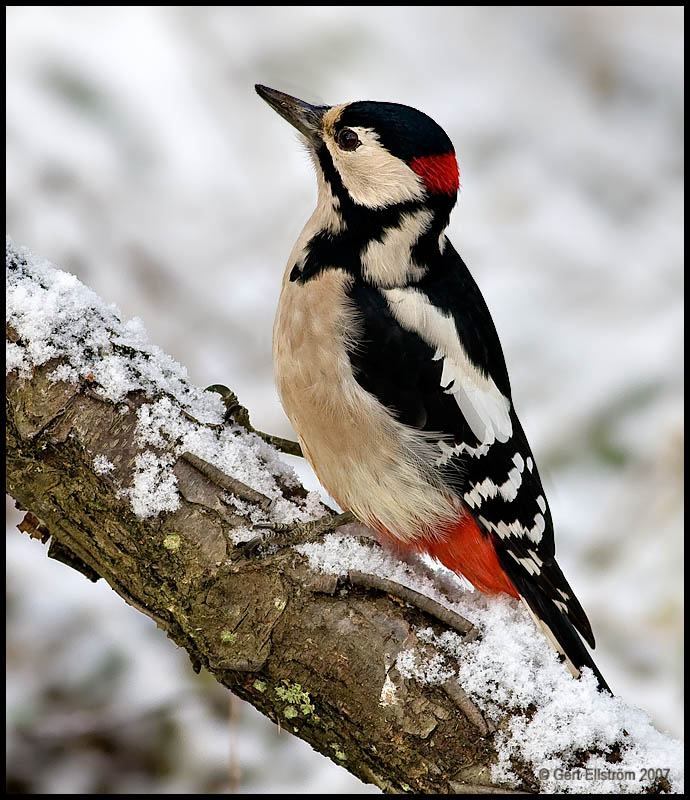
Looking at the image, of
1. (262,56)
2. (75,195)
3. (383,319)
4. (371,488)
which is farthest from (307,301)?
(262,56)

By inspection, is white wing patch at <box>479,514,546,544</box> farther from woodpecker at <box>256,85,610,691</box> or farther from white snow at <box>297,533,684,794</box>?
white snow at <box>297,533,684,794</box>

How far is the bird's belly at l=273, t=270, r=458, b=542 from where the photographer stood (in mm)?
2295

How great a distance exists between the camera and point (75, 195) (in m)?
4.34

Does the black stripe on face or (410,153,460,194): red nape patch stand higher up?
(410,153,460,194): red nape patch

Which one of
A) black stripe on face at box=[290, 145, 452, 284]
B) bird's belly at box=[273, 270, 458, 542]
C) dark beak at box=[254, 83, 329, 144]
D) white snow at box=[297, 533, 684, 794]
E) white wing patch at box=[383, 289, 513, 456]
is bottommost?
white snow at box=[297, 533, 684, 794]

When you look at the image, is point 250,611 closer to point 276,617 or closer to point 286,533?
point 276,617

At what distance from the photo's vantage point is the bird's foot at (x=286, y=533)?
1855 mm

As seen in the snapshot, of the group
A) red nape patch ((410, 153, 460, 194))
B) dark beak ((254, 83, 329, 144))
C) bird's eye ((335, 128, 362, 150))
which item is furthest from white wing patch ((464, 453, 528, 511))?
dark beak ((254, 83, 329, 144))

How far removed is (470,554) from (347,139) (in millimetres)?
1190

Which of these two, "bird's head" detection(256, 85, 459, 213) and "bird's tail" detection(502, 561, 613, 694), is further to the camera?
"bird's head" detection(256, 85, 459, 213)

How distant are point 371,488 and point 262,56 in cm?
361

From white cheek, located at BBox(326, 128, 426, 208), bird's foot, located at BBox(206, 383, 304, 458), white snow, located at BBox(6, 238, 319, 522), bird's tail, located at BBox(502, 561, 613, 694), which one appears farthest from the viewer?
white cheek, located at BBox(326, 128, 426, 208)

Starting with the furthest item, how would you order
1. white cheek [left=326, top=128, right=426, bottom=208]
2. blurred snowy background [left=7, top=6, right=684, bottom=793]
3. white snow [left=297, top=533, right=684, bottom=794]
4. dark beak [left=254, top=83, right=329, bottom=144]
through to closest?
blurred snowy background [left=7, top=6, right=684, bottom=793]
dark beak [left=254, top=83, right=329, bottom=144]
white cheek [left=326, top=128, right=426, bottom=208]
white snow [left=297, top=533, right=684, bottom=794]

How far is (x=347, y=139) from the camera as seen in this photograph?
8.25ft
